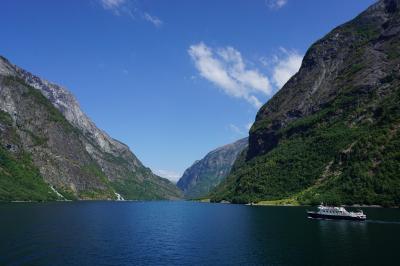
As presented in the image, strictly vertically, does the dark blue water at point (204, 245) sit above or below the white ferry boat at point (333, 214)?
below

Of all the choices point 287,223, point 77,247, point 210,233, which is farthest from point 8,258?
point 287,223

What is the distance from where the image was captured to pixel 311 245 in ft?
365

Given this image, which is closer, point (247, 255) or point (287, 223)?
point (247, 255)

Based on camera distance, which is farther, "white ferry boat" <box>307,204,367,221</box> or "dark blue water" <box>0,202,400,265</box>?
"white ferry boat" <box>307,204,367,221</box>

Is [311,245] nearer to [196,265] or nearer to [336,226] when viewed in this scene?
[196,265]

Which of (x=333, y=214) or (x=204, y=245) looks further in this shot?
(x=333, y=214)

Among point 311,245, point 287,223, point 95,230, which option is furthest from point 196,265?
point 287,223

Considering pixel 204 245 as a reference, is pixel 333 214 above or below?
above

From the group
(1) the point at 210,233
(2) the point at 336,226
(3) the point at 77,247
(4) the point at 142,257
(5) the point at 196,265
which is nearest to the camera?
(5) the point at 196,265

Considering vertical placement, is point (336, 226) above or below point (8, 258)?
above

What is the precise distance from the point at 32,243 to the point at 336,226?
105906 millimetres

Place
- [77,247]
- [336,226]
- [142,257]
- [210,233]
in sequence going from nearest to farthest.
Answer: [142,257], [77,247], [210,233], [336,226]

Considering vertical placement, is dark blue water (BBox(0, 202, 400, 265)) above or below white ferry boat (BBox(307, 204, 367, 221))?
below

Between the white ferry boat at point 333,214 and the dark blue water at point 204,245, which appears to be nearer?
the dark blue water at point 204,245
